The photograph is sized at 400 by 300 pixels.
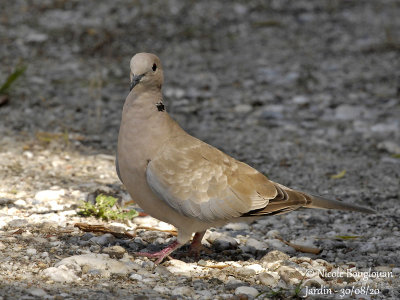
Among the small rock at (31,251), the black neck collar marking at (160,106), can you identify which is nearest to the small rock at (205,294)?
the small rock at (31,251)

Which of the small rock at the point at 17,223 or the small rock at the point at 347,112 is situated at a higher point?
the small rock at the point at 347,112

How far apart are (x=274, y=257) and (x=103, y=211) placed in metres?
1.16

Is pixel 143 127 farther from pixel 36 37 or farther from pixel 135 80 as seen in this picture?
pixel 36 37

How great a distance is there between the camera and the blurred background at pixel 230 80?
20.3ft

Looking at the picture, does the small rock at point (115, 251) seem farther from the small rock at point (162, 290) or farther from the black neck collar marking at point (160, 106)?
the black neck collar marking at point (160, 106)

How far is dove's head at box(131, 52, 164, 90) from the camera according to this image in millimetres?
3746

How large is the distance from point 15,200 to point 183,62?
458 centimetres

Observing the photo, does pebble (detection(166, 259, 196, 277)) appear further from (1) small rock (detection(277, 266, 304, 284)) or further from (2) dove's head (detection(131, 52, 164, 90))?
(2) dove's head (detection(131, 52, 164, 90))

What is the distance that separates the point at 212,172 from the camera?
3865mm

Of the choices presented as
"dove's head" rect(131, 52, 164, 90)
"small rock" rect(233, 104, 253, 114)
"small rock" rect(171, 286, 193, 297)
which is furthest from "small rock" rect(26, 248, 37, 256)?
"small rock" rect(233, 104, 253, 114)

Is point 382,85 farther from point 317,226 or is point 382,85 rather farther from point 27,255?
point 27,255

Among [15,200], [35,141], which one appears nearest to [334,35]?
[35,141]

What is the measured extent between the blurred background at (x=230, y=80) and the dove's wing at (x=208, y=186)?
5.30 ft

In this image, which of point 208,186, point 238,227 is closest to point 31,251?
point 208,186
